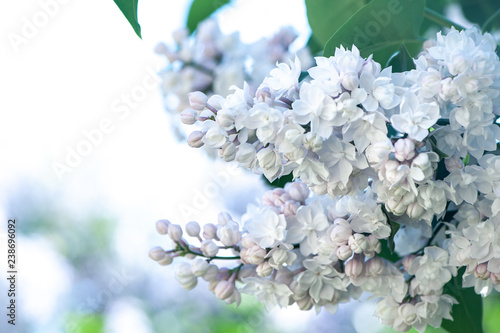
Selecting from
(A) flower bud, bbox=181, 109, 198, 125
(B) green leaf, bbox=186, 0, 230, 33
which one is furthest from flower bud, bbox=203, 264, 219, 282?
(B) green leaf, bbox=186, 0, 230, 33

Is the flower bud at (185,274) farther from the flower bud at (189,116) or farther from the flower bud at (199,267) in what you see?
the flower bud at (189,116)

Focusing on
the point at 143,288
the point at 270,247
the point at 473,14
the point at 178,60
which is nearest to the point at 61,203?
the point at 143,288

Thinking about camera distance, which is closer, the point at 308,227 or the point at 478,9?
the point at 308,227

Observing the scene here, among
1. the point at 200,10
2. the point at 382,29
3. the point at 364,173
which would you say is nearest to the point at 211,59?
the point at 200,10

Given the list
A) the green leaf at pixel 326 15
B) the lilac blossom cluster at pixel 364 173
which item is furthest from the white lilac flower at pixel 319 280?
the green leaf at pixel 326 15

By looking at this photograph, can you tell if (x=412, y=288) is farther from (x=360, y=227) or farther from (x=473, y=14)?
(x=473, y=14)

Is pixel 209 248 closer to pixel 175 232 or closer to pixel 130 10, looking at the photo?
pixel 175 232
